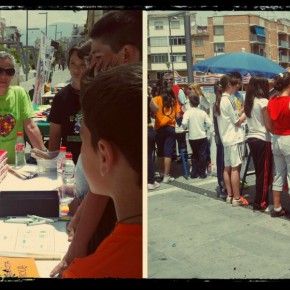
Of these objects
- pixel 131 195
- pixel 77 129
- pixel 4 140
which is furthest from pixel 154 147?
pixel 4 140

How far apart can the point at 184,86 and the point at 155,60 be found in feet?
0.84

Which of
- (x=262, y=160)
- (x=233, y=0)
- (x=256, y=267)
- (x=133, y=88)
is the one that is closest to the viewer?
(x=133, y=88)

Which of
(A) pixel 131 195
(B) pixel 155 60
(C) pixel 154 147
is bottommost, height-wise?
(A) pixel 131 195

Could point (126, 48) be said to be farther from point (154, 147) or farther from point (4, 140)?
point (4, 140)

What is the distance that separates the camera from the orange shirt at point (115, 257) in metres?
1.43

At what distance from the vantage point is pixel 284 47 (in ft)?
5.94

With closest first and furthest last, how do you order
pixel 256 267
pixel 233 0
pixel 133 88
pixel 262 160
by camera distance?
pixel 133 88 → pixel 233 0 → pixel 256 267 → pixel 262 160

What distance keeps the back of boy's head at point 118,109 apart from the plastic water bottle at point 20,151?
568mm

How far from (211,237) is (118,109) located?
34.4 inches

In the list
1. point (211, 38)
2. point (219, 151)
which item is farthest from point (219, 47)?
point (219, 151)

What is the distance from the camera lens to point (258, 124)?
6.82 feet

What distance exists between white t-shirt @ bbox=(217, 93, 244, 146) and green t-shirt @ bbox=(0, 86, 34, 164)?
0.72 metres

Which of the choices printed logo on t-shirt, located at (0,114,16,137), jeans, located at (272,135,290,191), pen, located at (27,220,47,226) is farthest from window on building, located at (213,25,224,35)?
pen, located at (27,220,47,226)

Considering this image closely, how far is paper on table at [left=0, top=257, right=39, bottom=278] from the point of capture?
155cm
